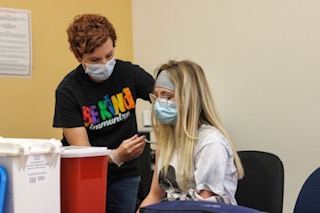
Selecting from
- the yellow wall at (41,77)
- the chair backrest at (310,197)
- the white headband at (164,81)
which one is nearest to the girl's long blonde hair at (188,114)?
the white headband at (164,81)

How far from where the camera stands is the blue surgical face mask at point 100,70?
1.75 metres

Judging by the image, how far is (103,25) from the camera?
5.70ft

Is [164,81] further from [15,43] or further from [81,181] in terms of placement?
[15,43]

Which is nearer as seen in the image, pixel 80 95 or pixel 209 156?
pixel 209 156

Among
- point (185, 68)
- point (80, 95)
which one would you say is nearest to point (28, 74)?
point (80, 95)

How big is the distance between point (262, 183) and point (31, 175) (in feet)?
2.80

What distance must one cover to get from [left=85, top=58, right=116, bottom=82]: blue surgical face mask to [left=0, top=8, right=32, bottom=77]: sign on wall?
2.57 feet

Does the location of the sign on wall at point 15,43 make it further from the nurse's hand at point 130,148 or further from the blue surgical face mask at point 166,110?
the blue surgical face mask at point 166,110

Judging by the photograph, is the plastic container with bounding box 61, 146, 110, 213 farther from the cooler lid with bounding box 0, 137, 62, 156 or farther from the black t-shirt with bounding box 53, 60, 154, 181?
the black t-shirt with bounding box 53, 60, 154, 181

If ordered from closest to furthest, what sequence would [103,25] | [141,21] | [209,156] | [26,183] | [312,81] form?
[26,183]
[209,156]
[103,25]
[312,81]
[141,21]

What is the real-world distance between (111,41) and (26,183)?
0.78 m

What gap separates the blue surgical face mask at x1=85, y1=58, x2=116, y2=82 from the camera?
175 cm

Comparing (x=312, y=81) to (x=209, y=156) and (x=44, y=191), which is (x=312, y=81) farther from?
(x=44, y=191)

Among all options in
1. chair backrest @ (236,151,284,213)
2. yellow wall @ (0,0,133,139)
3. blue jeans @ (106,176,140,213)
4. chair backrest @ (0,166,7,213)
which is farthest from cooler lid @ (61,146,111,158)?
yellow wall @ (0,0,133,139)
